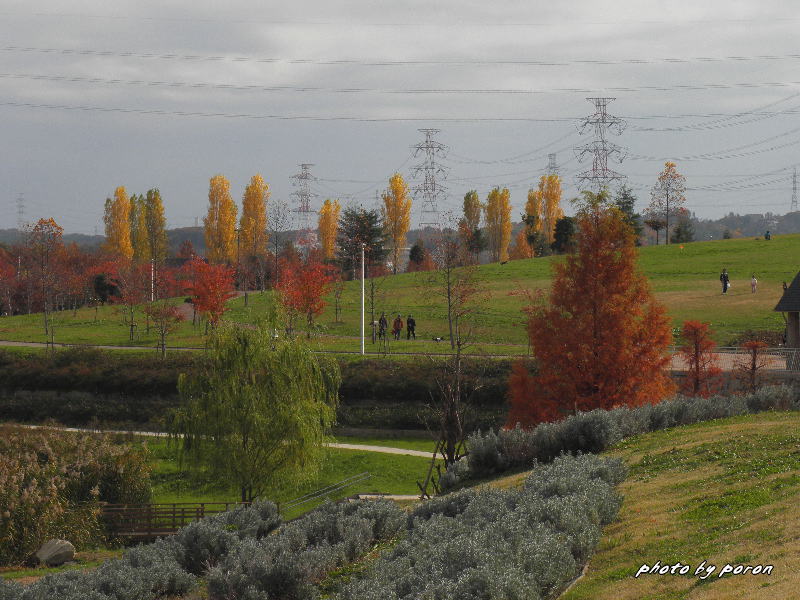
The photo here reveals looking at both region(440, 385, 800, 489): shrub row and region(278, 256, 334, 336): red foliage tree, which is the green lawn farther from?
region(278, 256, 334, 336): red foliage tree

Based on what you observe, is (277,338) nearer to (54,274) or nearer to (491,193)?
(54,274)

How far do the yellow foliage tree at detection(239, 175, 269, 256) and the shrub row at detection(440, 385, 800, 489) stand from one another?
75.8 m

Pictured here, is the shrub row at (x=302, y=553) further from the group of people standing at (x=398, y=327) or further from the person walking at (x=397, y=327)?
the person walking at (x=397, y=327)

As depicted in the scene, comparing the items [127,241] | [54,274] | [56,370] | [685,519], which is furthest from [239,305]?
[685,519]

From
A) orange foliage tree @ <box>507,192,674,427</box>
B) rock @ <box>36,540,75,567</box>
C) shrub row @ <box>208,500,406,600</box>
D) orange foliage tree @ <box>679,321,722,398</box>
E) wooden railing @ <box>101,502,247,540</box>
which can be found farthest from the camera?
orange foliage tree @ <box>679,321,722,398</box>

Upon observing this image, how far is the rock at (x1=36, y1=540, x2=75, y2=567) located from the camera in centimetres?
1752

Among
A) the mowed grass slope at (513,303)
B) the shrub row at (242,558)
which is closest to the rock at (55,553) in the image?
the shrub row at (242,558)

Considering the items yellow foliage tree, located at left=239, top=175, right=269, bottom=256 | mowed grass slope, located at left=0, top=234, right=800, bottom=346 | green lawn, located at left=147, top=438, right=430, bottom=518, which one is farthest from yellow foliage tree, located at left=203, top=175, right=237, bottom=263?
green lawn, located at left=147, top=438, right=430, bottom=518

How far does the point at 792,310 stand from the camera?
34.5 metres

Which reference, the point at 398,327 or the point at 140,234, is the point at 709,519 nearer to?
the point at 398,327

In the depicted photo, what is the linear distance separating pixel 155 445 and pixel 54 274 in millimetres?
37003

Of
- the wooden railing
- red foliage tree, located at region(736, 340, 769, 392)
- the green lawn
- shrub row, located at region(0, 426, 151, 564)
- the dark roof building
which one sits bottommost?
the green lawn

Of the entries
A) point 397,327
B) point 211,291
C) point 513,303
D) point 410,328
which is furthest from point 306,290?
point 513,303

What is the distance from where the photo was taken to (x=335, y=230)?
3745 inches
